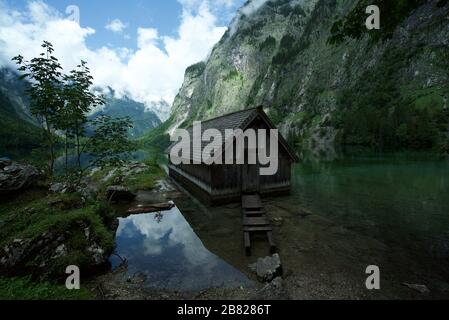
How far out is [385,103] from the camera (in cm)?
11838

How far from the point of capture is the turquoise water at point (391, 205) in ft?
40.7

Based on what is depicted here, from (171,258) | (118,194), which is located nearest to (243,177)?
(171,258)

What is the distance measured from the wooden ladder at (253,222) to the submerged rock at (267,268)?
1.33 meters

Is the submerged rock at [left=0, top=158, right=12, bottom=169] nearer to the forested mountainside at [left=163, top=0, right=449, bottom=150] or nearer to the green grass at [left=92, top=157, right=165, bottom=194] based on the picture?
the green grass at [left=92, top=157, right=165, bottom=194]

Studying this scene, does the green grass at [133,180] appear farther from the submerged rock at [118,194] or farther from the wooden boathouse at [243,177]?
the wooden boathouse at [243,177]

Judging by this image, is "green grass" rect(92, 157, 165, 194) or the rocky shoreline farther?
"green grass" rect(92, 157, 165, 194)

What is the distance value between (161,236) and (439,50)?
14.5m

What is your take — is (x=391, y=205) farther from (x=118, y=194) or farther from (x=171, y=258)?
(x=118, y=194)

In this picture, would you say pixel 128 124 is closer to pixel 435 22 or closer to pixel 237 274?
pixel 237 274

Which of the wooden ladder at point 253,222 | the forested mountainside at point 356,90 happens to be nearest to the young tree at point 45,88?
the wooden ladder at point 253,222

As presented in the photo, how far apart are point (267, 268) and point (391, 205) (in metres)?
14.6

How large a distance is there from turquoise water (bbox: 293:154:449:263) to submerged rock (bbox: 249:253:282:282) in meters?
6.54

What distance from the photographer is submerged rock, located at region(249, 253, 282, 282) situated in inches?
346

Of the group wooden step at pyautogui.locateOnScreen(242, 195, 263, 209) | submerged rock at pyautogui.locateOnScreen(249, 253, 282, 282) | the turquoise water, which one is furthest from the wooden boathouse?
submerged rock at pyautogui.locateOnScreen(249, 253, 282, 282)
